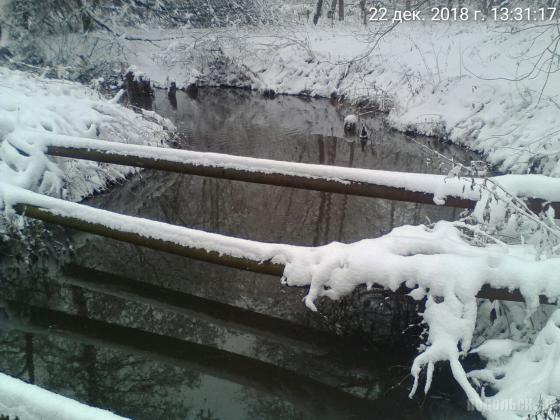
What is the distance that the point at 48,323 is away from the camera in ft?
14.4

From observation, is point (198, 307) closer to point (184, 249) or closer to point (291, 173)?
point (184, 249)

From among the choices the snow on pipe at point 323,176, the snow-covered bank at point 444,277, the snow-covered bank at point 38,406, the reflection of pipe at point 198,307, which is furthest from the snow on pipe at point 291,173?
the snow-covered bank at point 38,406

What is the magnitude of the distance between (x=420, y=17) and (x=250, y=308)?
60.6 feet

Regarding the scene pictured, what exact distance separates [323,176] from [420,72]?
11377 mm

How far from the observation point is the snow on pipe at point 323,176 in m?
3.76

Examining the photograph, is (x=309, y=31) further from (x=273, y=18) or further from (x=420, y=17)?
(x=420, y=17)

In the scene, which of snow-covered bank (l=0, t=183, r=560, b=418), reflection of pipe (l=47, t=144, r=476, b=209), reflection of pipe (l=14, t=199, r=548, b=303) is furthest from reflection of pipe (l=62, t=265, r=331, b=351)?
reflection of pipe (l=47, t=144, r=476, b=209)

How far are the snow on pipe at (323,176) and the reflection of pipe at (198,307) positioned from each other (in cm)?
149

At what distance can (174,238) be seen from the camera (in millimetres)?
3725

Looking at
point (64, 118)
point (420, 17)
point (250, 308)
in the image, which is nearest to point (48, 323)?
point (250, 308)

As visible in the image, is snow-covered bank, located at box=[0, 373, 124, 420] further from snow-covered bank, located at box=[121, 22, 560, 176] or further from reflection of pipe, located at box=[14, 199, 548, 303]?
snow-covered bank, located at box=[121, 22, 560, 176]

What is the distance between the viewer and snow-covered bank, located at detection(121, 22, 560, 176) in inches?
359

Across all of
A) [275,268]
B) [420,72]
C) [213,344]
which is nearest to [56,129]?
[213,344]

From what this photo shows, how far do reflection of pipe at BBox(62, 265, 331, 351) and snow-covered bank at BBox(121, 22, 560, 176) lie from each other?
17.0ft
